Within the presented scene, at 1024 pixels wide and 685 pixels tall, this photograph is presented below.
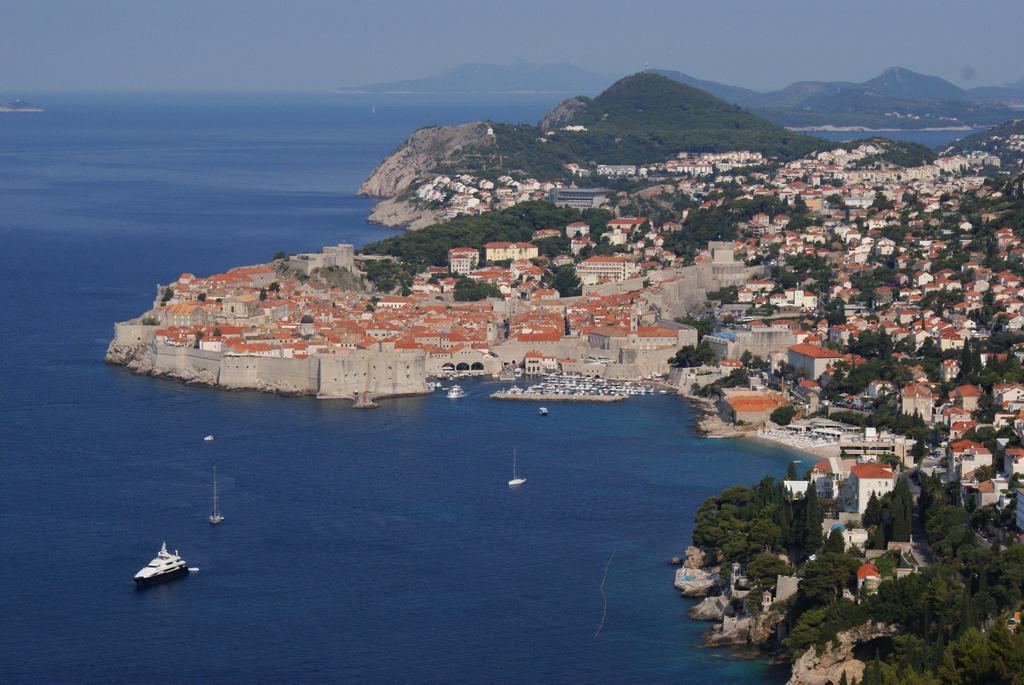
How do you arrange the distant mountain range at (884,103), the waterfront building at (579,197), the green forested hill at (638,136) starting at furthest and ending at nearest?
the distant mountain range at (884,103) < the green forested hill at (638,136) < the waterfront building at (579,197)

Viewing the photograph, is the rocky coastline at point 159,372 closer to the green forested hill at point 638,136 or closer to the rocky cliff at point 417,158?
the rocky cliff at point 417,158

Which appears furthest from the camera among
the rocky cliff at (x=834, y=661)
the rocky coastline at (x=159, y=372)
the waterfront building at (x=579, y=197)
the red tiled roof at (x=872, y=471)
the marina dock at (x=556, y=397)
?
the waterfront building at (x=579, y=197)

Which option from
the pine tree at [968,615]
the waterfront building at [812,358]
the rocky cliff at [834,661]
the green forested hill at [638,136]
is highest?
the green forested hill at [638,136]

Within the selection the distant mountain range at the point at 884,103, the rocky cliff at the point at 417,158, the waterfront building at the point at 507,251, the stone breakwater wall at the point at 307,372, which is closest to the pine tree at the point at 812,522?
the stone breakwater wall at the point at 307,372

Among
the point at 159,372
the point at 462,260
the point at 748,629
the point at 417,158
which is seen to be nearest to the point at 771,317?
the point at 462,260

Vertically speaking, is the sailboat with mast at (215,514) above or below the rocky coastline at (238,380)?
below

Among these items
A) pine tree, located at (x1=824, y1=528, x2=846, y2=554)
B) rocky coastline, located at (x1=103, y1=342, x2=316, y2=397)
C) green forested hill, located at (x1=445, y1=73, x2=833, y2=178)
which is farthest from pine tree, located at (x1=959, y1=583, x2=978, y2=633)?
green forested hill, located at (x1=445, y1=73, x2=833, y2=178)

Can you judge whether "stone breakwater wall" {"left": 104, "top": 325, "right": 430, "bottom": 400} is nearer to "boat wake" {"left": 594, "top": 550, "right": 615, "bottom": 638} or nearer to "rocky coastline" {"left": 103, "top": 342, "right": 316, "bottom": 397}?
"rocky coastline" {"left": 103, "top": 342, "right": 316, "bottom": 397}
